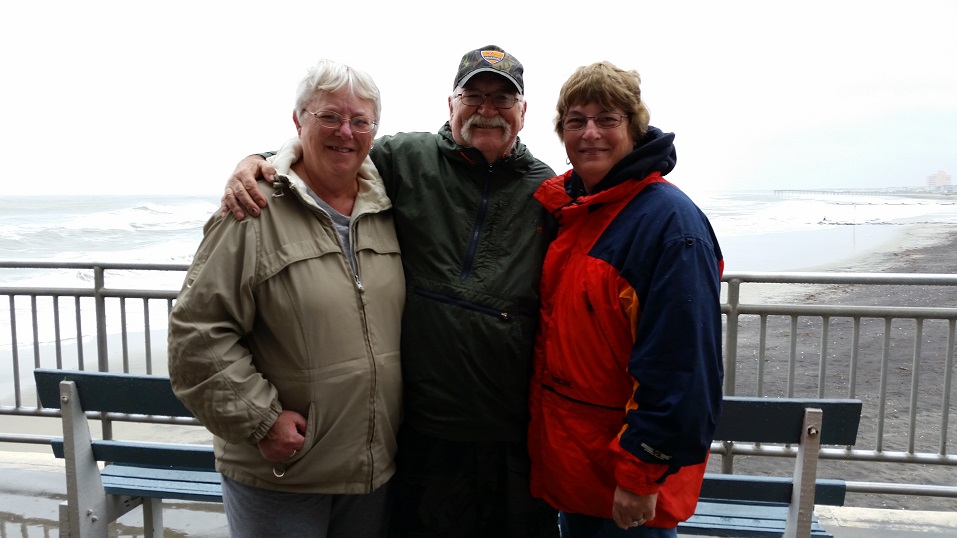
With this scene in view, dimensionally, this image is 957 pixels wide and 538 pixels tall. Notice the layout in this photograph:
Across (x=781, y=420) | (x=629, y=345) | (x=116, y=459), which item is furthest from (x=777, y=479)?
(x=116, y=459)

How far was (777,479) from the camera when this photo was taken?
8.72ft

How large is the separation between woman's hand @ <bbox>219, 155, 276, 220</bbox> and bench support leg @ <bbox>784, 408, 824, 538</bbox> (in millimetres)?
1886

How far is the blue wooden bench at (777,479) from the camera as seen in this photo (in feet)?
7.68

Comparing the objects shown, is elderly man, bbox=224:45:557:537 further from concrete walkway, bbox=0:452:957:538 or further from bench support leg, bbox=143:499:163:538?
concrete walkway, bbox=0:452:957:538

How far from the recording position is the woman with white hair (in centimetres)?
201

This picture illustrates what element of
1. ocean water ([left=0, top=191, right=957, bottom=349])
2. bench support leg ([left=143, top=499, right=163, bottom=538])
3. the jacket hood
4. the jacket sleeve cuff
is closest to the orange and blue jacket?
the jacket hood

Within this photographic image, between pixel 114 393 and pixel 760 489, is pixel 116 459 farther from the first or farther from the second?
pixel 760 489

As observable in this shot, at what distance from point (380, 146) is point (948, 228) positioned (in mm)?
32534

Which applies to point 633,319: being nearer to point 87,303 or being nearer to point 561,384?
point 561,384

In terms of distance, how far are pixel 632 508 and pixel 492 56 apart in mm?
1502

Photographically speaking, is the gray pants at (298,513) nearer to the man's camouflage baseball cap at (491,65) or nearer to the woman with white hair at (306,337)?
the woman with white hair at (306,337)

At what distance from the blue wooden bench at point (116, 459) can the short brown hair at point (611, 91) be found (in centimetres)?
174

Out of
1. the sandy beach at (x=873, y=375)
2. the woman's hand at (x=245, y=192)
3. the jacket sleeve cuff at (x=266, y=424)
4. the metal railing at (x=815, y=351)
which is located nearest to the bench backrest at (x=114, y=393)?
the jacket sleeve cuff at (x=266, y=424)

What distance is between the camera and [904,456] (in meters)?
4.09
